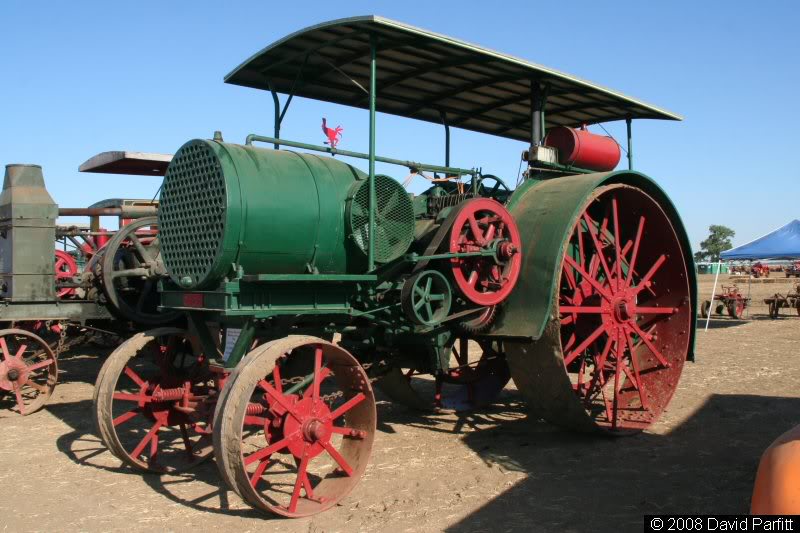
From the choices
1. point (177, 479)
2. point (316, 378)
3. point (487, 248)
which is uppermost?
point (487, 248)

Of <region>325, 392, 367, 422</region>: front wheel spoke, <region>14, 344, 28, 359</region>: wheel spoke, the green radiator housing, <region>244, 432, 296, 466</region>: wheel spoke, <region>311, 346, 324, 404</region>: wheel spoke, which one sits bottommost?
<region>244, 432, 296, 466</region>: wheel spoke

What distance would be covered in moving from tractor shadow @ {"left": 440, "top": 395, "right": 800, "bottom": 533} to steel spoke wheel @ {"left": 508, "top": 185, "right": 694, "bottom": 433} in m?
0.31

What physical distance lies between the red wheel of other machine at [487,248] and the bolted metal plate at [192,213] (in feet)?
5.20

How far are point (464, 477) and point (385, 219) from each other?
5.85 ft

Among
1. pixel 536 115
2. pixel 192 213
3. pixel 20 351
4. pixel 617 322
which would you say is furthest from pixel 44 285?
pixel 617 322

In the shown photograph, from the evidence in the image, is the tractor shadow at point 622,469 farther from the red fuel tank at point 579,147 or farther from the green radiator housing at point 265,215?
the red fuel tank at point 579,147

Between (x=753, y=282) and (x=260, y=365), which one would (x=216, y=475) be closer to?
(x=260, y=365)

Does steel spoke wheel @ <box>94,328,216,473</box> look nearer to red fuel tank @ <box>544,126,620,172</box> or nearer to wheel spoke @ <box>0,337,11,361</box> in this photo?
wheel spoke @ <box>0,337,11,361</box>

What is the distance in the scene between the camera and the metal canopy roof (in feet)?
17.2

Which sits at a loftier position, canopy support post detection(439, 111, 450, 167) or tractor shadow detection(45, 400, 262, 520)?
canopy support post detection(439, 111, 450, 167)

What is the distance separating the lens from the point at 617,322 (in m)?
6.03

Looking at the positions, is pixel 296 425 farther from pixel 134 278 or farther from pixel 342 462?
pixel 134 278

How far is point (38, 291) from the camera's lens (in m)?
7.93

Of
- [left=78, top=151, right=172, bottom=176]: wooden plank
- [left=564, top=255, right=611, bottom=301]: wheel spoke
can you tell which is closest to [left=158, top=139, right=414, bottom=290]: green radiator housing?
[left=564, top=255, right=611, bottom=301]: wheel spoke
